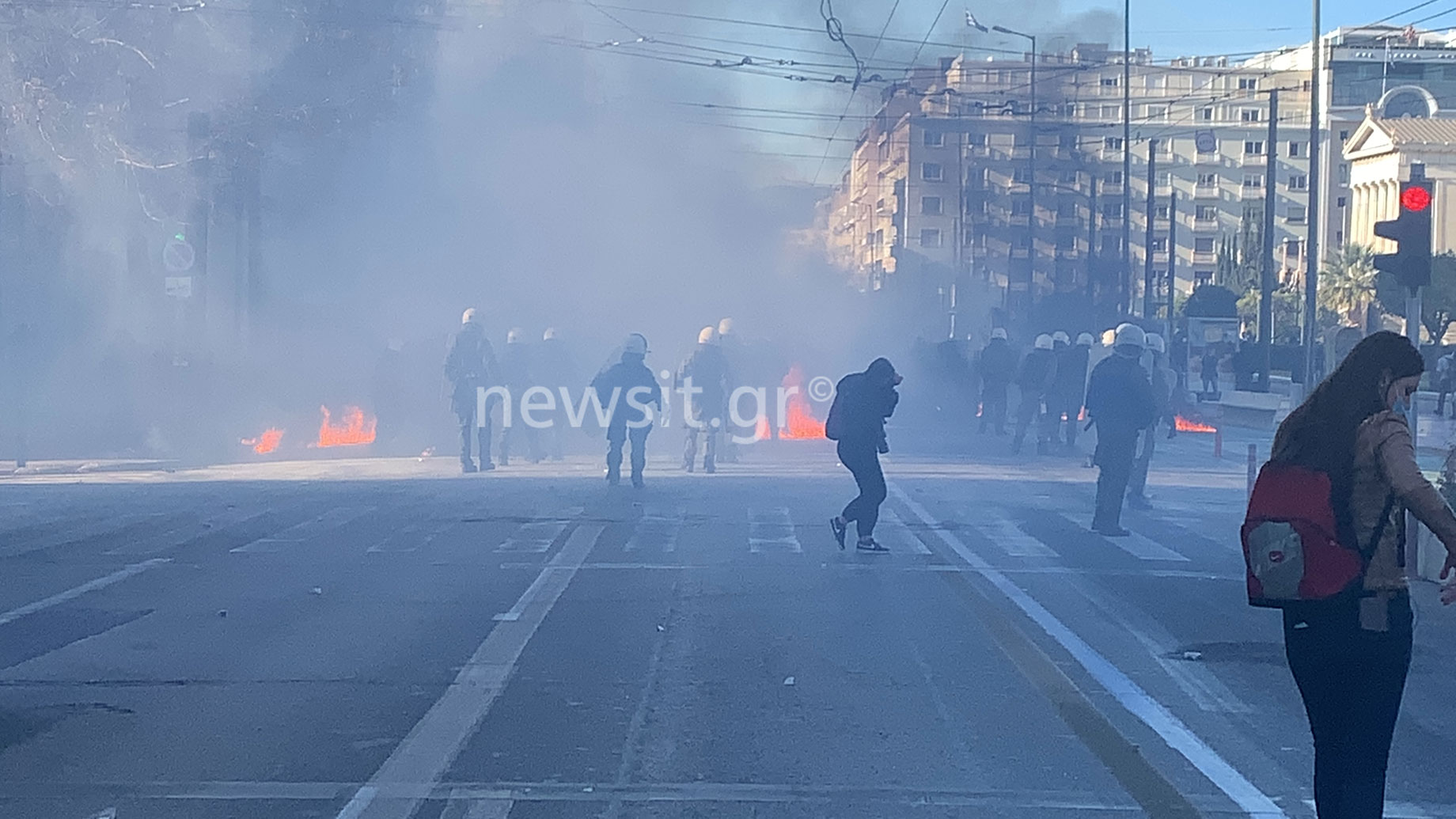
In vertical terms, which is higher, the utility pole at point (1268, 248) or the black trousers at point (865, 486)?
the utility pole at point (1268, 248)

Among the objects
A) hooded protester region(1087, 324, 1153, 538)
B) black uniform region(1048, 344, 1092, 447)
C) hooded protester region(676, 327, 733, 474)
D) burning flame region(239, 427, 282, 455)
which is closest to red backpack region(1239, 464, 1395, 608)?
hooded protester region(1087, 324, 1153, 538)

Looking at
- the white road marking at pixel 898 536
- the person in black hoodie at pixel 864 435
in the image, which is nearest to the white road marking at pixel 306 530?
the person in black hoodie at pixel 864 435

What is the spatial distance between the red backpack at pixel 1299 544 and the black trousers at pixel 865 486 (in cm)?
767

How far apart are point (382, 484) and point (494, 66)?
2409 centimetres

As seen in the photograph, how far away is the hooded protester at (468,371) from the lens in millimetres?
18906

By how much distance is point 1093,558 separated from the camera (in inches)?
457

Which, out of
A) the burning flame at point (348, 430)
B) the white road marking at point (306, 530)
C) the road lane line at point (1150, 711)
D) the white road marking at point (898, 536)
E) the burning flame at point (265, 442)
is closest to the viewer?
the road lane line at point (1150, 711)

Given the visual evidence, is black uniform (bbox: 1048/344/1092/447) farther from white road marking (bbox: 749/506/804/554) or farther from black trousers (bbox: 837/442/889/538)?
black trousers (bbox: 837/442/889/538)

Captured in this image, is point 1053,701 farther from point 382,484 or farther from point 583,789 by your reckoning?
point 382,484

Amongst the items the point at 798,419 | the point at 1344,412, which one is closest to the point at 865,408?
the point at 1344,412

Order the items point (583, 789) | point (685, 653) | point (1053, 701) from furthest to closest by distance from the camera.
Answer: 1. point (685, 653)
2. point (1053, 701)
3. point (583, 789)

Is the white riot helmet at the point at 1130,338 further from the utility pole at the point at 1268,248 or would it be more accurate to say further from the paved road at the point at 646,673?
the utility pole at the point at 1268,248

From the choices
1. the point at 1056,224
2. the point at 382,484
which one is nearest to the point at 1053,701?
the point at 382,484

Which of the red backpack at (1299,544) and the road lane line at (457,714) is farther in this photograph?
the road lane line at (457,714)
